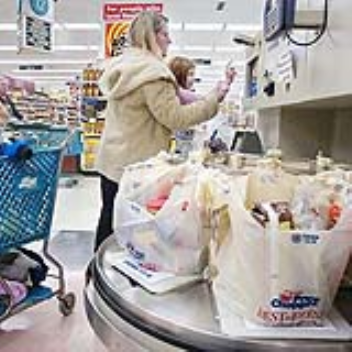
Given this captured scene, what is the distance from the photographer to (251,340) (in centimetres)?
71

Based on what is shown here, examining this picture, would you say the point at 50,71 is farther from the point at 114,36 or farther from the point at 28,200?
the point at 28,200

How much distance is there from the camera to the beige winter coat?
7.28 ft

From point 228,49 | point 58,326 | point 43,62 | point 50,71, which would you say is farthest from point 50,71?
point 58,326

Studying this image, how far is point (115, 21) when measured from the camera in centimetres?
896

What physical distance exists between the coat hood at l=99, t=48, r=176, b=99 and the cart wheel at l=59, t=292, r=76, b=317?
48.4 inches

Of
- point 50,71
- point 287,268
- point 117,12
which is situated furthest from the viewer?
point 50,71

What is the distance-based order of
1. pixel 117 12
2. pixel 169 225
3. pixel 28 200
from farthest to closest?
pixel 117 12 < pixel 28 200 < pixel 169 225

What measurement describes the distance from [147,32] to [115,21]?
22.5 ft

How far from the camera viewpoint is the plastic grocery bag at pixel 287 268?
0.71 metres

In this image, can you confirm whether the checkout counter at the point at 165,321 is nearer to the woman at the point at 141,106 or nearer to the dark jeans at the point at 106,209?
the woman at the point at 141,106

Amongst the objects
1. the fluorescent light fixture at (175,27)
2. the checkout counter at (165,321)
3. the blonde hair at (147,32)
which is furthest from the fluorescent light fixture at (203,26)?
the checkout counter at (165,321)

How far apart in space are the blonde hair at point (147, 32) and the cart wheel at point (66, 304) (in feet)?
4.80

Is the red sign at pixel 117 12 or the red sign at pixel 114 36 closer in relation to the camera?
the red sign at pixel 114 36

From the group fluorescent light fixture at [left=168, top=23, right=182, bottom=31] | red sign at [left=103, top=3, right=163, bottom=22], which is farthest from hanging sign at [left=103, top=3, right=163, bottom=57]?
fluorescent light fixture at [left=168, top=23, right=182, bottom=31]
